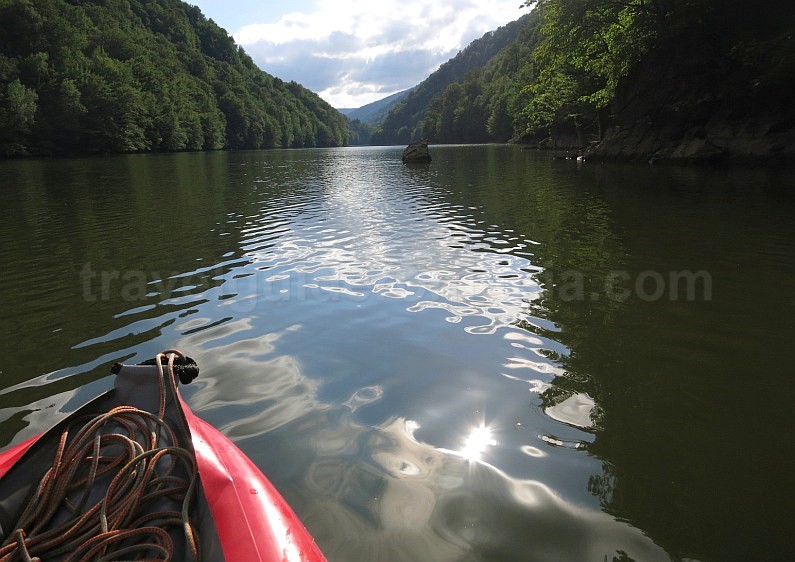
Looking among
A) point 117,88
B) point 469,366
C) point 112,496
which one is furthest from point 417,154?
point 117,88

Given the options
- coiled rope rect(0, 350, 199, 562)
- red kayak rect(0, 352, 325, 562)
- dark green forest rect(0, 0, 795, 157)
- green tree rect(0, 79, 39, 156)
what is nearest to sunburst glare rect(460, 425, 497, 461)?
red kayak rect(0, 352, 325, 562)

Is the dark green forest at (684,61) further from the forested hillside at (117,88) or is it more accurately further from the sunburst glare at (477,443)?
the forested hillside at (117,88)

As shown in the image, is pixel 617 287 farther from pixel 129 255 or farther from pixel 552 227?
pixel 129 255

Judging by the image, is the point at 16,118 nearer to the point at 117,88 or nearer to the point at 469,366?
the point at 117,88

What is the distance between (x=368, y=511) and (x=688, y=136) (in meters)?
31.1

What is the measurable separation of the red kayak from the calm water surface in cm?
73

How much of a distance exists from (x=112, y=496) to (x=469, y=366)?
331 cm

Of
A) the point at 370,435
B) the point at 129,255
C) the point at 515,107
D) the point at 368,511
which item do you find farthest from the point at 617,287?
the point at 515,107

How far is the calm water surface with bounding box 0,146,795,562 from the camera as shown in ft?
9.42

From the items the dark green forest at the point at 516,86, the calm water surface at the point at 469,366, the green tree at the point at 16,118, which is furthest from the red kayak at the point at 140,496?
the green tree at the point at 16,118

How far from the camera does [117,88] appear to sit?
6800cm

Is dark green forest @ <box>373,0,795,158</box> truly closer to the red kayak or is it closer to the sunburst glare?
the sunburst glare

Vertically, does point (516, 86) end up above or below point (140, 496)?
above

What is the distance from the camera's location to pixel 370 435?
12.1 ft
